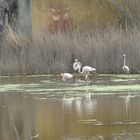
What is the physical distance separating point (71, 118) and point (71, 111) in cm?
92

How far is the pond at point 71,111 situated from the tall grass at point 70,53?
5.28 meters

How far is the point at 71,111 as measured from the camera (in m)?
12.3

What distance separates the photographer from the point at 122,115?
11.6 m

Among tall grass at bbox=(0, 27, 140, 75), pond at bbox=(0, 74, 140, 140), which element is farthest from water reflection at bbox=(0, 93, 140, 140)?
tall grass at bbox=(0, 27, 140, 75)

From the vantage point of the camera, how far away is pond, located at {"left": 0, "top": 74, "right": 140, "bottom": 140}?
995 centimetres

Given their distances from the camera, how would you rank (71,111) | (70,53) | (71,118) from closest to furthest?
(71,118)
(71,111)
(70,53)

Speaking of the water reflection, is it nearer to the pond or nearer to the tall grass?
the pond

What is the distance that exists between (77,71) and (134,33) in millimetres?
3534

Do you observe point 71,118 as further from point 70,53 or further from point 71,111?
point 70,53

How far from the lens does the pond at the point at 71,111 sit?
995 cm

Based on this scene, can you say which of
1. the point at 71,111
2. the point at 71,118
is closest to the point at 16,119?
the point at 71,118

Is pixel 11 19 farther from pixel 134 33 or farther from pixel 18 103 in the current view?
pixel 18 103

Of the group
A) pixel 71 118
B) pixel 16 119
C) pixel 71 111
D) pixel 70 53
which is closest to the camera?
pixel 71 118

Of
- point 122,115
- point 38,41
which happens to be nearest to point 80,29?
point 38,41
